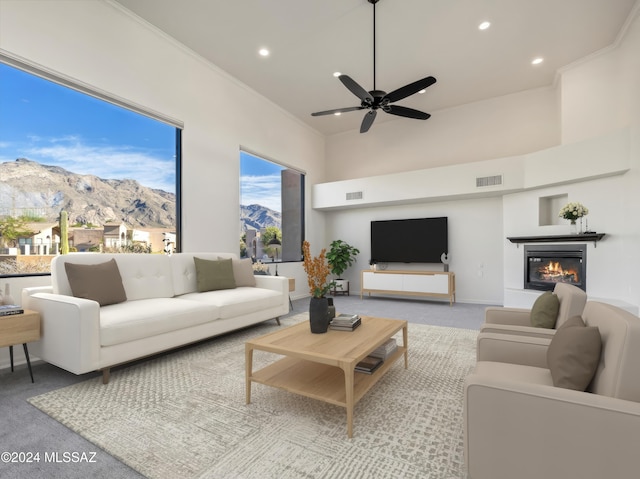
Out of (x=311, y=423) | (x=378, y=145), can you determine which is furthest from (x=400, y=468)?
(x=378, y=145)

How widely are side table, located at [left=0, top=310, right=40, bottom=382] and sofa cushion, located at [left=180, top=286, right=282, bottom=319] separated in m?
1.22

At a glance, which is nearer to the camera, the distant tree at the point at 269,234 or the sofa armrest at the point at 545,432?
the sofa armrest at the point at 545,432

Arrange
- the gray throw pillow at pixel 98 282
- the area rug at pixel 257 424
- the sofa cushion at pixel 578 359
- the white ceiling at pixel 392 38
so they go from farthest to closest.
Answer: the white ceiling at pixel 392 38 → the gray throw pillow at pixel 98 282 → the area rug at pixel 257 424 → the sofa cushion at pixel 578 359

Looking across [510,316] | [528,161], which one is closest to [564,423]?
[510,316]

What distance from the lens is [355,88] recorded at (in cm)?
323

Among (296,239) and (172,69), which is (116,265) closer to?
(172,69)

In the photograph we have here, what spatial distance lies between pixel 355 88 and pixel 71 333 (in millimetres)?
3222

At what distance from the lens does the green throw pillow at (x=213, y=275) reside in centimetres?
365

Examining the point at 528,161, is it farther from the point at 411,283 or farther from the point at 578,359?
the point at 578,359

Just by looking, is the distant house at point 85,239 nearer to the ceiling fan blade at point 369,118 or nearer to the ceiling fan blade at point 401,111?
the ceiling fan blade at point 369,118

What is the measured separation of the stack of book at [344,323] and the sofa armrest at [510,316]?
1.05 meters

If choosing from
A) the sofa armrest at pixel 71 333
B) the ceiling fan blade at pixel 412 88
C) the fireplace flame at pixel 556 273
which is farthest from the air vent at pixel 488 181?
the sofa armrest at pixel 71 333

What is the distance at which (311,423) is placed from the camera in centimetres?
181

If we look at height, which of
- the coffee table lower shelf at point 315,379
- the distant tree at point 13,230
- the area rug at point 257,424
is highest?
the distant tree at point 13,230
